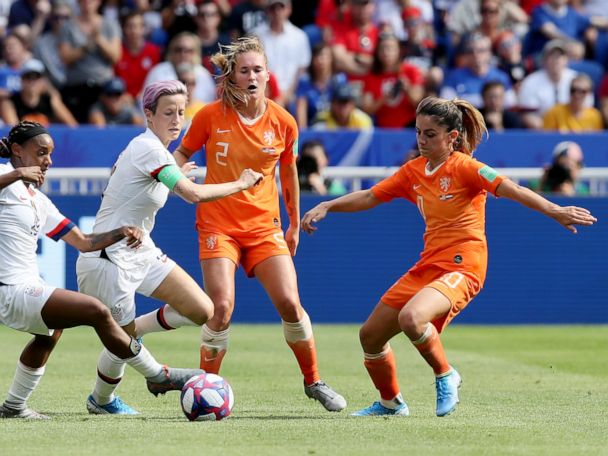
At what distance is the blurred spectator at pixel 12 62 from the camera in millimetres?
16344

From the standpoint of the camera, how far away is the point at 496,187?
782cm

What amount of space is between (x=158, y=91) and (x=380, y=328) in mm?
2071

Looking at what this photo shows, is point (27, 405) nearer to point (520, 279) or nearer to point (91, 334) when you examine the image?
point (91, 334)

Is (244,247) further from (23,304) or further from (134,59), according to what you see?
(134,59)

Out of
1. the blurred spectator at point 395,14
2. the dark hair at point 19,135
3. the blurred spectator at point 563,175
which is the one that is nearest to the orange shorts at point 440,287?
the dark hair at point 19,135

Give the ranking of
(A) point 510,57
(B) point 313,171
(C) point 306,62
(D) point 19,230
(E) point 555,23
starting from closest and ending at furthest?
→ (D) point 19,230 < (B) point 313,171 < (C) point 306,62 < (A) point 510,57 < (E) point 555,23

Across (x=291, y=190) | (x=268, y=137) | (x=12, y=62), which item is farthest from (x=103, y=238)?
(x=12, y=62)

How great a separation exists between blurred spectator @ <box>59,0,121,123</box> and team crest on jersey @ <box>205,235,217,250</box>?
862 cm

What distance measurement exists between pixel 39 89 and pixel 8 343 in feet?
14.6

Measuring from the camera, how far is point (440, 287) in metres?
7.83

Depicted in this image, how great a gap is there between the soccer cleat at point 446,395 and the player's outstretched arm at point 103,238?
2.08 m

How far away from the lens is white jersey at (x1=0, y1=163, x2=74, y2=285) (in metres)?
7.40

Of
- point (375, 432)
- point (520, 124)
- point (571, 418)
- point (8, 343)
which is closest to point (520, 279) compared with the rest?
point (520, 124)

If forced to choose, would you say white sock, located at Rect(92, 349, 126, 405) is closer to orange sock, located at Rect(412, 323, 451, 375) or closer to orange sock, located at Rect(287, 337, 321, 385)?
orange sock, located at Rect(287, 337, 321, 385)
